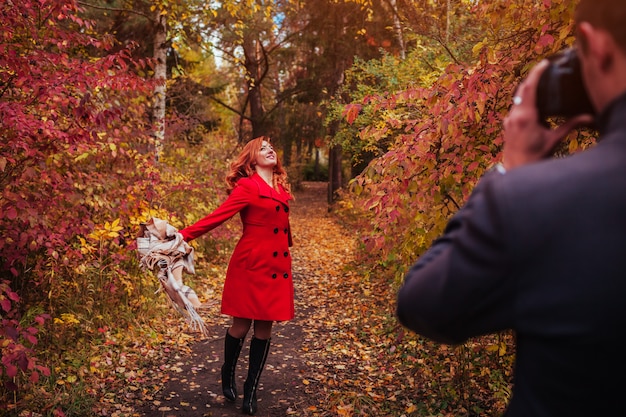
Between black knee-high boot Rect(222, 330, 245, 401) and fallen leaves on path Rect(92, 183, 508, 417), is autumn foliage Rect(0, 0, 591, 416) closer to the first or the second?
fallen leaves on path Rect(92, 183, 508, 417)

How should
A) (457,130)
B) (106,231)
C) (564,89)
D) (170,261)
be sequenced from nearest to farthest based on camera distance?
1. (564,89)
2. (170,261)
3. (457,130)
4. (106,231)

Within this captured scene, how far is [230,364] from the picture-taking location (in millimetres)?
4816

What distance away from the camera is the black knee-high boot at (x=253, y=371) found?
4645 millimetres

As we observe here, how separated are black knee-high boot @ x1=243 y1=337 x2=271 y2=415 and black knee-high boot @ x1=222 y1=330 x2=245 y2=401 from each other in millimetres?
173

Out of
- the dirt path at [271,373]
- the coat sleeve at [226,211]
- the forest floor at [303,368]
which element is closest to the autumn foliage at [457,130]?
the coat sleeve at [226,211]

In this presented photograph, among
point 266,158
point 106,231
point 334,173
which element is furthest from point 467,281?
point 334,173

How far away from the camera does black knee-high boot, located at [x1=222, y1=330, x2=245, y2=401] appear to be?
473 centimetres

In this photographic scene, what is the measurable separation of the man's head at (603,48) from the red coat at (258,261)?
3.62 m

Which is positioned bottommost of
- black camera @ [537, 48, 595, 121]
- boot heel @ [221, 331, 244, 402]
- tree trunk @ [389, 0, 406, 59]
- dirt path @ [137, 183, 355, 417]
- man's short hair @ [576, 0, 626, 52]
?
dirt path @ [137, 183, 355, 417]

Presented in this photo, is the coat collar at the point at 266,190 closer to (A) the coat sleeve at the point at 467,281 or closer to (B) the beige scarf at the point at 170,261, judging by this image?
(B) the beige scarf at the point at 170,261

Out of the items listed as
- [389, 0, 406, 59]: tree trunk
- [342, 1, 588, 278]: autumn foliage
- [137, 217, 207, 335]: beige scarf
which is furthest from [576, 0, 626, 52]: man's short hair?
[389, 0, 406, 59]: tree trunk

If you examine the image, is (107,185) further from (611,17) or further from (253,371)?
(611,17)

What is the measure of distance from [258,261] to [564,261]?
146 inches

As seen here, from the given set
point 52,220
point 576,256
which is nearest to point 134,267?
point 52,220
